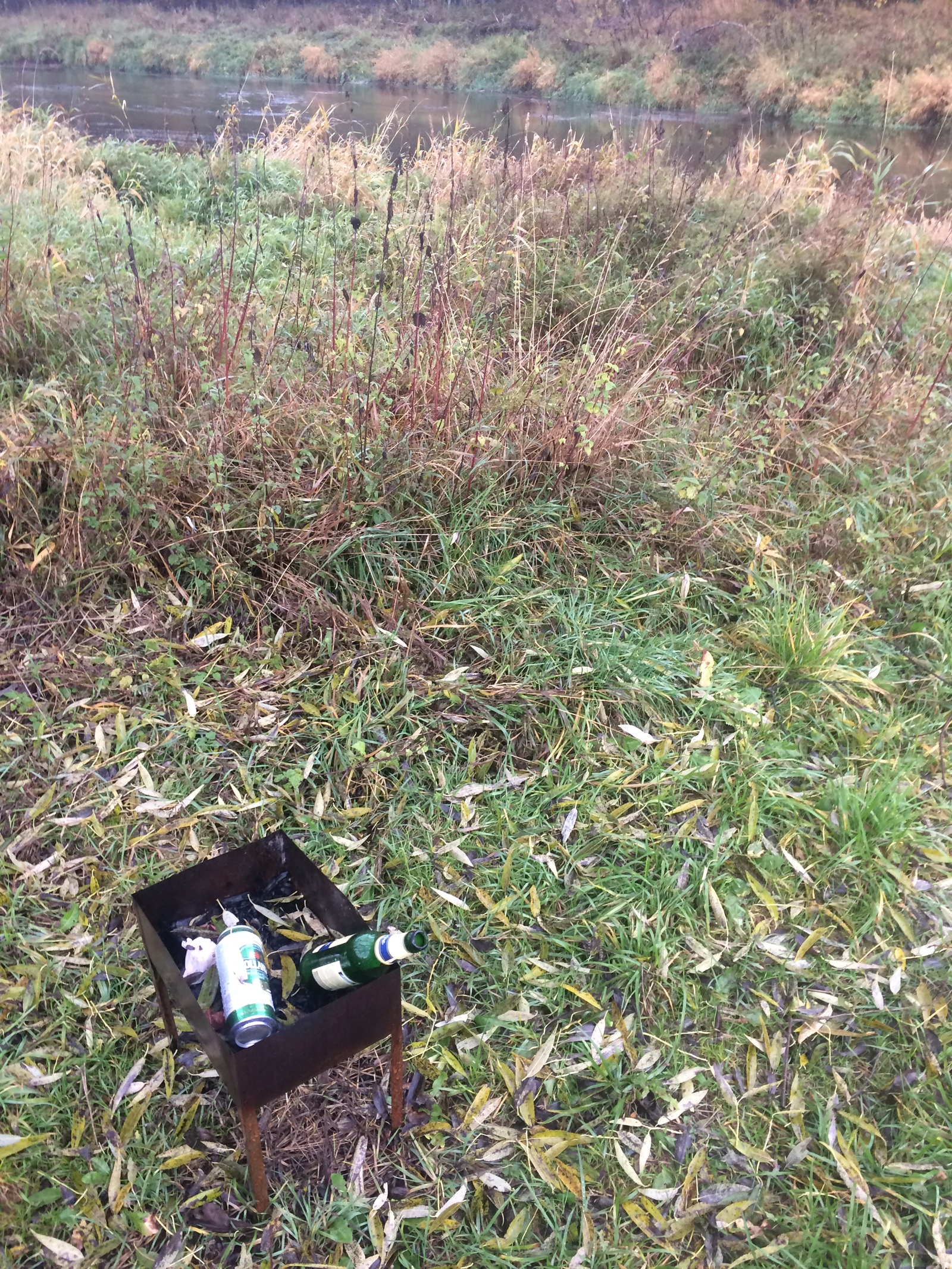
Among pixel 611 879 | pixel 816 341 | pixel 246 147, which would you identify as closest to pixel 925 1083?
pixel 611 879

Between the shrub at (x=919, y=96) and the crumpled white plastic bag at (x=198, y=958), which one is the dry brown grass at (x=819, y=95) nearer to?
the shrub at (x=919, y=96)

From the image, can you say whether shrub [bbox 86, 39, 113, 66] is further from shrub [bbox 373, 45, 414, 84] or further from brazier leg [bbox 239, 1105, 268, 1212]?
brazier leg [bbox 239, 1105, 268, 1212]

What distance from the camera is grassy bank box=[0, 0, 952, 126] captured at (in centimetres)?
621

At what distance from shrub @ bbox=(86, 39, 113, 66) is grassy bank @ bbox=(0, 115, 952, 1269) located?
19.2 ft

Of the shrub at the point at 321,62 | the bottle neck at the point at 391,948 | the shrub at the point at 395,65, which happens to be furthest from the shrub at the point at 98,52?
the bottle neck at the point at 391,948

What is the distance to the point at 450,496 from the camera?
9.99ft

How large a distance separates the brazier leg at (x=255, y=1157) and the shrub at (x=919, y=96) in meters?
6.00

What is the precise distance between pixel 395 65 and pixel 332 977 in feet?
30.0

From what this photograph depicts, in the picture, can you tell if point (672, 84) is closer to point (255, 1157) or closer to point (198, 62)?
point (198, 62)

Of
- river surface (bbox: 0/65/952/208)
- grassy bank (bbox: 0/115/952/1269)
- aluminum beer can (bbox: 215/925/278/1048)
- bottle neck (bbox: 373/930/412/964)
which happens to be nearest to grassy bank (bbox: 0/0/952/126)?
river surface (bbox: 0/65/952/208)

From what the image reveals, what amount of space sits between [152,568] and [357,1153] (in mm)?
1980

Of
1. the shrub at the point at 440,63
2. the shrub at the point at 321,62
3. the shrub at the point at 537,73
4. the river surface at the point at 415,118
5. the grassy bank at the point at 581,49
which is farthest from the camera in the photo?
the shrub at the point at 321,62

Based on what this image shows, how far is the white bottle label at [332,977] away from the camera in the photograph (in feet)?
5.14

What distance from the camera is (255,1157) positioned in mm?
1538
